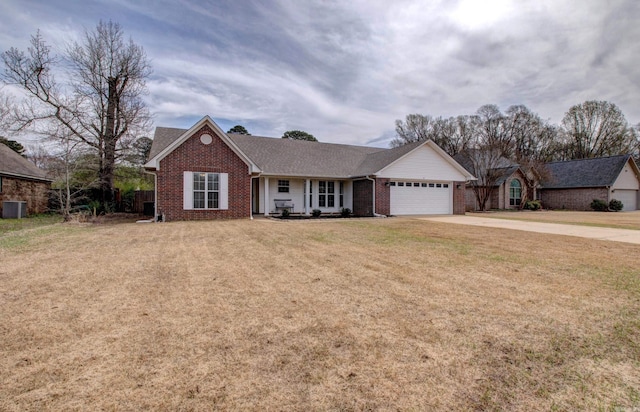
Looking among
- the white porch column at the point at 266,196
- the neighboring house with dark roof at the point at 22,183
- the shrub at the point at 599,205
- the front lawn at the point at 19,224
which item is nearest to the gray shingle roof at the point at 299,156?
the white porch column at the point at 266,196

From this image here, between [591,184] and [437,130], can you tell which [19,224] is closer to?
[591,184]

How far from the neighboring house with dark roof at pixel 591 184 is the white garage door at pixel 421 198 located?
1407cm

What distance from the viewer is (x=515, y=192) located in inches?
1169

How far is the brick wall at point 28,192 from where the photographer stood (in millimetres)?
17328

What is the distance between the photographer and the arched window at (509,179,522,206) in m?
29.5

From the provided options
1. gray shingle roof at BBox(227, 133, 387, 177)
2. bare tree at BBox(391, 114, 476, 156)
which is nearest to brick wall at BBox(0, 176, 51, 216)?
gray shingle roof at BBox(227, 133, 387, 177)

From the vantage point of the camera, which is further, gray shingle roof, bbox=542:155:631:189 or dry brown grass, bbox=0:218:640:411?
gray shingle roof, bbox=542:155:631:189

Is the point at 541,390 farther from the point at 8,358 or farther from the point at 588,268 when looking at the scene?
the point at 588,268

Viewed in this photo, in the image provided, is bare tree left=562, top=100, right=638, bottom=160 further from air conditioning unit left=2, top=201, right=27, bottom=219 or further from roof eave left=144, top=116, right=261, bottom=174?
air conditioning unit left=2, top=201, right=27, bottom=219

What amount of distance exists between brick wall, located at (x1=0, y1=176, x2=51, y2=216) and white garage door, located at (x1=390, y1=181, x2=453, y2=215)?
20.9 meters

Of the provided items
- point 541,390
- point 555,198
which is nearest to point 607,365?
point 541,390

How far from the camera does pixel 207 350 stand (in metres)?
2.87


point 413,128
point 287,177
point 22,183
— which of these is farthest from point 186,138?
point 413,128

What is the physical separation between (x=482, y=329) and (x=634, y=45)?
19927 mm
